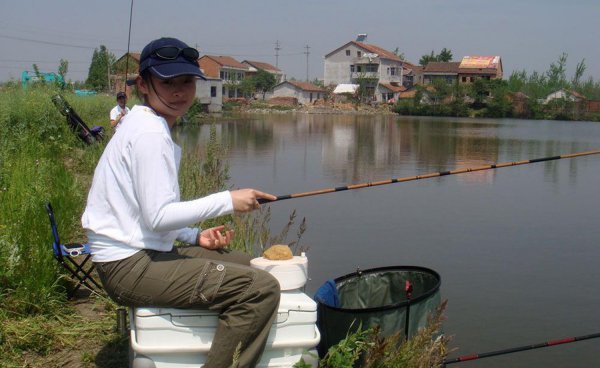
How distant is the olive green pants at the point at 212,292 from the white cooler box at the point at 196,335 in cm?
6

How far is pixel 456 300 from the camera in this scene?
6098 mm

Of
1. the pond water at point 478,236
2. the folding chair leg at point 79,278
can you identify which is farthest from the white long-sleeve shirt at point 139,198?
the pond water at point 478,236

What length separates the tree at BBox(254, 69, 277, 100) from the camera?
2992 inches

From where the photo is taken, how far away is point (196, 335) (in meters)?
2.54

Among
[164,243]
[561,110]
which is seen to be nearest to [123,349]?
[164,243]

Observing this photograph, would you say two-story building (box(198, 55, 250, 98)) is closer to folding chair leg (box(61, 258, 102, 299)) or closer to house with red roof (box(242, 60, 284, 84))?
house with red roof (box(242, 60, 284, 84))

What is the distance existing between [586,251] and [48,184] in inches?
240

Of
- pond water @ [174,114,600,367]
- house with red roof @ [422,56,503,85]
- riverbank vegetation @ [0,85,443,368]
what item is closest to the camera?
riverbank vegetation @ [0,85,443,368]

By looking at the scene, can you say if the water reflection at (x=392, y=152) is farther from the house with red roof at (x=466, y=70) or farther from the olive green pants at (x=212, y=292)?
the house with red roof at (x=466, y=70)

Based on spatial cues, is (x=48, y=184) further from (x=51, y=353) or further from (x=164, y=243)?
(x=164, y=243)

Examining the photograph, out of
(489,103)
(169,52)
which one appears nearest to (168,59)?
(169,52)

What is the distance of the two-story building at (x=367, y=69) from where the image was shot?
7781 centimetres

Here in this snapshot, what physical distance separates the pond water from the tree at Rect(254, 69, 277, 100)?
59.9m

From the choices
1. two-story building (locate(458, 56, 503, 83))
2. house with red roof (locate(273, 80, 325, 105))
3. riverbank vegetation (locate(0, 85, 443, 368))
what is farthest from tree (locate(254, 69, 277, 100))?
riverbank vegetation (locate(0, 85, 443, 368))
